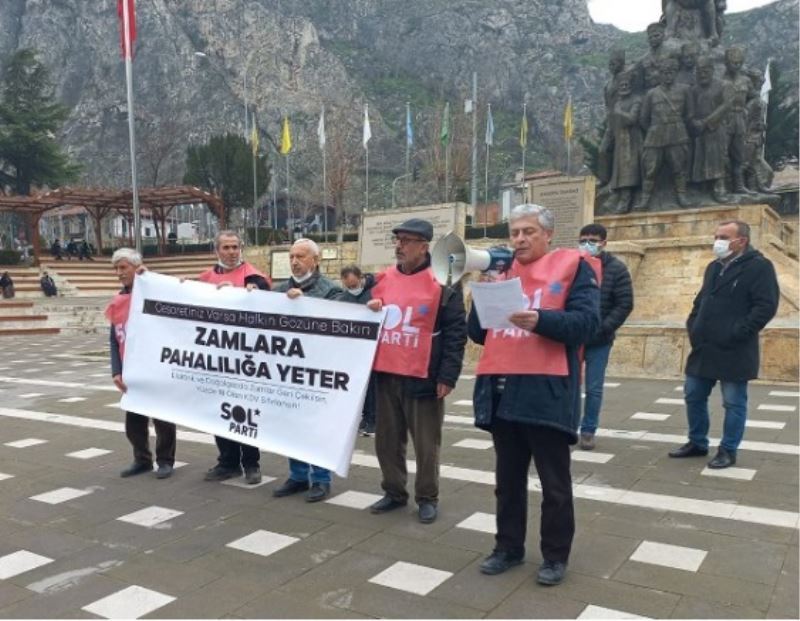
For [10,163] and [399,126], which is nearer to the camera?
[10,163]

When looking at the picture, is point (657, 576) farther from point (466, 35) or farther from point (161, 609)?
point (466, 35)

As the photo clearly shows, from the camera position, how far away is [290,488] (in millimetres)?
4820

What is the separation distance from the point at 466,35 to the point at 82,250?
331ft

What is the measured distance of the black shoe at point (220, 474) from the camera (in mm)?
5230

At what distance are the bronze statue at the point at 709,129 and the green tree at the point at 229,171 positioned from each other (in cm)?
4084

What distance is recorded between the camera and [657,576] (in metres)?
3.34

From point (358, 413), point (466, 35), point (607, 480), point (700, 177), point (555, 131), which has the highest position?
Result: point (466, 35)

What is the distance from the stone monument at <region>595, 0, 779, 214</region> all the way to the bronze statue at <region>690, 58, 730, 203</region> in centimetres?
2

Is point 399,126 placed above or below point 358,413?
above

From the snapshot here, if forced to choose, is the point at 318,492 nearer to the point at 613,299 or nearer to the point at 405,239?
the point at 405,239

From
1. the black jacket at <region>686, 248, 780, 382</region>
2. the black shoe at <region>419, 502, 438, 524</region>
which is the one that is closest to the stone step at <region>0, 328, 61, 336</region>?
Answer: the black shoe at <region>419, 502, 438, 524</region>

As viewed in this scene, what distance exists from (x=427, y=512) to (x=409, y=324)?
1.16 metres

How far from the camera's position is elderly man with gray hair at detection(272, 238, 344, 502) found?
4.70 metres

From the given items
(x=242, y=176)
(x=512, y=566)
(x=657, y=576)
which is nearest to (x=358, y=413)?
(x=512, y=566)
